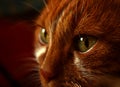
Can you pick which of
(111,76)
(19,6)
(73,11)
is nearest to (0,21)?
(19,6)

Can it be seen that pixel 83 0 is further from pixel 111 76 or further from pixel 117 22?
pixel 111 76

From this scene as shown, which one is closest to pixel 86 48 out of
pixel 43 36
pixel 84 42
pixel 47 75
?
pixel 84 42

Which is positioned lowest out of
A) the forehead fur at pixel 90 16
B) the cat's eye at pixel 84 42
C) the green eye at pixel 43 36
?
the cat's eye at pixel 84 42

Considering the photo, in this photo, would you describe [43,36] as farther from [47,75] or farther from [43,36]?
[47,75]

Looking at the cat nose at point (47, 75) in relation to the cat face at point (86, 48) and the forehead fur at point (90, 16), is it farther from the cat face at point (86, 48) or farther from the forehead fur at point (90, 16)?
the forehead fur at point (90, 16)

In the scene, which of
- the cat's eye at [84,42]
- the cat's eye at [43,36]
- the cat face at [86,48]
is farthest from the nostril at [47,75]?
the cat's eye at [43,36]

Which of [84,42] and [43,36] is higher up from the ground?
[43,36]

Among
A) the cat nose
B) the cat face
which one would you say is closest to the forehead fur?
the cat face
